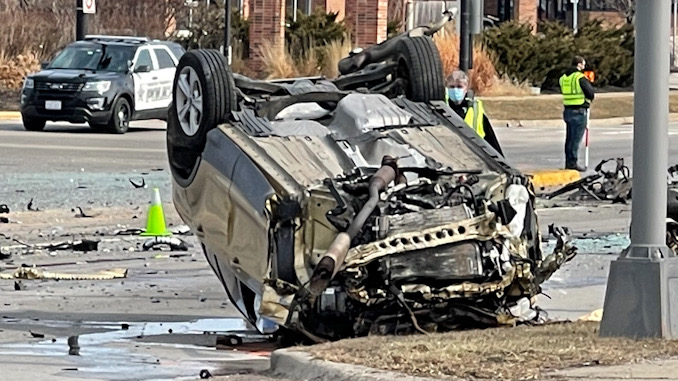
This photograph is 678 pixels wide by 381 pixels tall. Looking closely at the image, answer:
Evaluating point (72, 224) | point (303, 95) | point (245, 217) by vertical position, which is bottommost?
point (72, 224)

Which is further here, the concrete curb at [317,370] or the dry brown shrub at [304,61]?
the dry brown shrub at [304,61]

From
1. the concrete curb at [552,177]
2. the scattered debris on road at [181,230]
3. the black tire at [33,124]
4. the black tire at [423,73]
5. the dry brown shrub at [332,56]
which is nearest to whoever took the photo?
the black tire at [423,73]

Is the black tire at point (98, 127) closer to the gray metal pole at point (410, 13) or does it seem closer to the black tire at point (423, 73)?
the black tire at point (423, 73)

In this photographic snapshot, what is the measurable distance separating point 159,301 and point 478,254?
343 centimetres

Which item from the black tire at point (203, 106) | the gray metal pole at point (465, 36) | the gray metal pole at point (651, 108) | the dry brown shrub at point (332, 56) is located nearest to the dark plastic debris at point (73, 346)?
the black tire at point (203, 106)

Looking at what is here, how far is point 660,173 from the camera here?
8367 millimetres

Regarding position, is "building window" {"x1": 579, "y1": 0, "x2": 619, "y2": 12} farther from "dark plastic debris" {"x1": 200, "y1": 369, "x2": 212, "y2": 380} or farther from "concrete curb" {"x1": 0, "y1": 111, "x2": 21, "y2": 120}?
"dark plastic debris" {"x1": 200, "y1": 369, "x2": 212, "y2": 380}

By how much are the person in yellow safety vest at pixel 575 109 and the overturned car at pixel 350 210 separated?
13066mm

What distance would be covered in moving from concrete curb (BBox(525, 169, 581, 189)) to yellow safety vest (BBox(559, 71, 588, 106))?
127cm

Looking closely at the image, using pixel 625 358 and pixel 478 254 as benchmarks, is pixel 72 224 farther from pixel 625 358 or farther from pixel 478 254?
pixel 625 358

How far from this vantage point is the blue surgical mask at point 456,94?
44.5 feet

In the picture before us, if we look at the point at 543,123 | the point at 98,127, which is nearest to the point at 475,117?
the point at 98,127

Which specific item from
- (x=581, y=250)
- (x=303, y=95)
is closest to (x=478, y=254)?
(x=303, y=95)

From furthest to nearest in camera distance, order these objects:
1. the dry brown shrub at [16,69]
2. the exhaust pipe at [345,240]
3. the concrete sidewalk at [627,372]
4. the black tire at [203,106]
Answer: the dry brown shrub at [16,69] < the black tire at [203,106] < the exhaust pipe at [345,240] < the concrete sidewalk at [627,372]
